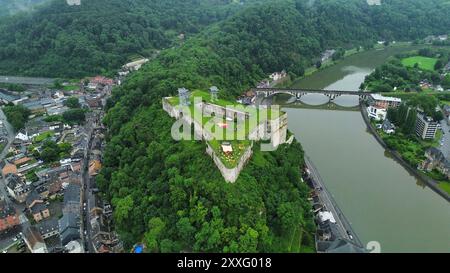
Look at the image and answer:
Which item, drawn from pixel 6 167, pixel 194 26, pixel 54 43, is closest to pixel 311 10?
pixel 194 26

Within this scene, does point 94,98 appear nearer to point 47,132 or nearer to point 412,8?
point 47,132

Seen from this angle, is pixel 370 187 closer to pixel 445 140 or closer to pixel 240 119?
pixel 240 119

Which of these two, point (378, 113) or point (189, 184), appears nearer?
point (189, 184)

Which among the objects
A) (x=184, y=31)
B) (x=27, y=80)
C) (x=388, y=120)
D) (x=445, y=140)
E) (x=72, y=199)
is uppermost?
(x=184, y=31)

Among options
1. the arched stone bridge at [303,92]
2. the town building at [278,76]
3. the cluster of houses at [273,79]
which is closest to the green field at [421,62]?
the arched stone bridge at [303,92]

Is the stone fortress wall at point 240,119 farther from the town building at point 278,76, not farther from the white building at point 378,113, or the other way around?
the town building at point 278,76

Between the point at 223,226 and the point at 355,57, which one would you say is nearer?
the point at 223,226

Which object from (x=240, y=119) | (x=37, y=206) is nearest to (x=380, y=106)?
(x=240, y=119)

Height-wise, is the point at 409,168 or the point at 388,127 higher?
the point at 388,127
